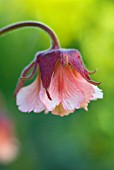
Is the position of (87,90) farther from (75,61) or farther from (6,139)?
(6,139)

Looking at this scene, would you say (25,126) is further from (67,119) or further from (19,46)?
(19,46)

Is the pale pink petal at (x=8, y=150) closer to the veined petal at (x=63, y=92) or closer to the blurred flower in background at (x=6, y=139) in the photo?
the blurred flower in background at (x=6, y=139)

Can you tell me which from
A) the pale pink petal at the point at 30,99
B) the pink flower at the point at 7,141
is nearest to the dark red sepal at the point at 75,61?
the pale pink petal at the point at 30,99

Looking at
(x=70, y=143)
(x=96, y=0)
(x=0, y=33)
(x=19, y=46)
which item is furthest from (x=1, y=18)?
(x=0, y=33)

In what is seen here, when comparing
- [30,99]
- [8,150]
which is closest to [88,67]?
[8,150]

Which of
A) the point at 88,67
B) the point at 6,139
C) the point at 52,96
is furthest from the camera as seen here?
the point at 88,67

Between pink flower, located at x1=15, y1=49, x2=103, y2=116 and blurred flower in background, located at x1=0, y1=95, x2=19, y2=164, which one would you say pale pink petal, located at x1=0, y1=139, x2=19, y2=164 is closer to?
blurred flower in background, located at x1=0, y1=95, x2=19, y2=164

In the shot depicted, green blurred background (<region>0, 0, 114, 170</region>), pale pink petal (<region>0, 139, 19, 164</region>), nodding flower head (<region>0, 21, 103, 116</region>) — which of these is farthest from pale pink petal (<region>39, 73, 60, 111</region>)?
green blurred background (<region>0, 0, 114, 170</region>)
